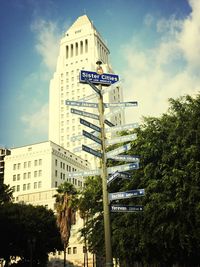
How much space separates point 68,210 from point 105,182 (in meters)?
36.8

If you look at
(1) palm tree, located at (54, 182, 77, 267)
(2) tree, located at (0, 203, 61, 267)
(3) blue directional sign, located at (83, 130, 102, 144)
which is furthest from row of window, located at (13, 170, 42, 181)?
(3) blue directional sign, located at (83, 130, 102, 144)

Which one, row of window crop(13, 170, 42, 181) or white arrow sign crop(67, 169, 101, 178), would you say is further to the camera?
row of window crop(13, 170, 42, 181)

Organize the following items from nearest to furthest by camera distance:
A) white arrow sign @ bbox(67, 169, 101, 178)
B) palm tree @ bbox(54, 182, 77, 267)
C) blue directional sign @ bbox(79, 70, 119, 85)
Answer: white arrow sign @ bbox(67, 169, 101, 178), blue directional sign @ bbox(79, 70, 119, 85), palm tree @ bbox(54, 182, 77, 267)

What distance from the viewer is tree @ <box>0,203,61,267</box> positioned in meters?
49.1

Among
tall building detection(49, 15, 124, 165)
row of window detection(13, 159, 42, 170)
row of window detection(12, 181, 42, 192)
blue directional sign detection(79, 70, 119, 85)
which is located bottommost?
blue directional sign detection(79, 70, 119, 85)

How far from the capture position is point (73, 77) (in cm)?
13338

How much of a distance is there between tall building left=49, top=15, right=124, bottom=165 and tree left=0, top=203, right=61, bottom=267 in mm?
61874

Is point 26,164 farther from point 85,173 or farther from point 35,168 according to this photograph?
point 85,173

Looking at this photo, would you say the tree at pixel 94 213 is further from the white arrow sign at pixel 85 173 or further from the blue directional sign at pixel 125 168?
the blue directional sign at pixel 125 168

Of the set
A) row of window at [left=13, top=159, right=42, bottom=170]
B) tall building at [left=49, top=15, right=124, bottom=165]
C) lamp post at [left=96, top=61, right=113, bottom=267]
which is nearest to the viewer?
lamp post at [left=96, top=61, right=113, bottom=267]

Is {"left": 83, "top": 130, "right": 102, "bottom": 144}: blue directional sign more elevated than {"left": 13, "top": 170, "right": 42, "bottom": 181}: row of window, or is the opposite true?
{"left": 13, "top": 170, "right": 42, "bottom": 181}: row of window

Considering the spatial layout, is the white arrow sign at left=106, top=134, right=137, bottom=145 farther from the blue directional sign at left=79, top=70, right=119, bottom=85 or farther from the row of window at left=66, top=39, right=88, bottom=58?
the row of window at left=66, top=39, right=88, bottom=58

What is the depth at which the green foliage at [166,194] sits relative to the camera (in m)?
23.3

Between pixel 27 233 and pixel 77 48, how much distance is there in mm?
106342
